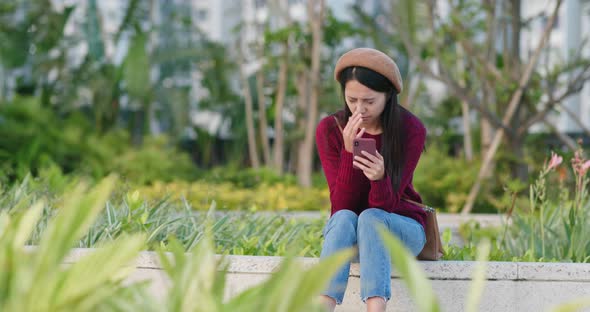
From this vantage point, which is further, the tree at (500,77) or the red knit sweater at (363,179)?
the tree at (500,77)

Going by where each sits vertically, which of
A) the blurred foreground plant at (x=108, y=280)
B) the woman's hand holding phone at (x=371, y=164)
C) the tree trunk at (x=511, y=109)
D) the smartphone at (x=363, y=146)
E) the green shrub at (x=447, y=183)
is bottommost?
the green shrub at (x=447, y=183)

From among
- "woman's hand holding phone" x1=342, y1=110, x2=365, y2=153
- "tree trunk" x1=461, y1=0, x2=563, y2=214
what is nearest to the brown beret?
"woman's hand holding phone" x1=342, y1=110, x2=365, y2=153

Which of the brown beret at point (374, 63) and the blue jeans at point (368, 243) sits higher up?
the brown beret at point (374, 63)

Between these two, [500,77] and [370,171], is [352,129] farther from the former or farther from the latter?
[500,77]

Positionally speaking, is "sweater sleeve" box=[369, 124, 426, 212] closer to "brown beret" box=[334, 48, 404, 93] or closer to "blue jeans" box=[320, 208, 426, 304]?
"blue jeans" box=[320, 208, 426, 304]

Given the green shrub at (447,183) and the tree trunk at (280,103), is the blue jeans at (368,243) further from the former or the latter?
the tree trunk at (280,103)

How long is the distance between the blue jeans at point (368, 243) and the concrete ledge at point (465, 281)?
159 millimetres

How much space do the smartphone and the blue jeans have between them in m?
0.22

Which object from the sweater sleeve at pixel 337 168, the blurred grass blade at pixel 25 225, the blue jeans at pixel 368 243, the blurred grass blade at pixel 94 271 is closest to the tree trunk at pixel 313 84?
the sweater sleeve at pixel 337 168

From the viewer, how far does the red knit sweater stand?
3107 millimetres

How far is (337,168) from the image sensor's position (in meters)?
3.34

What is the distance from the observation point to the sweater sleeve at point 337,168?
10.5 feet

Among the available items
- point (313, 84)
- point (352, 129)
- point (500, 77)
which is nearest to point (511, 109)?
point (500, 77)

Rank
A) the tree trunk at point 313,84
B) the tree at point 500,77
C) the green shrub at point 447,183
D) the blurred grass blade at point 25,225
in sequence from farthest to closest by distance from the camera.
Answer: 1. the tree trunk at point 313,84
2. the green shrub at point 447,183
3. the tree at point 500,77
4. the blurred grass blade at point 25,225
